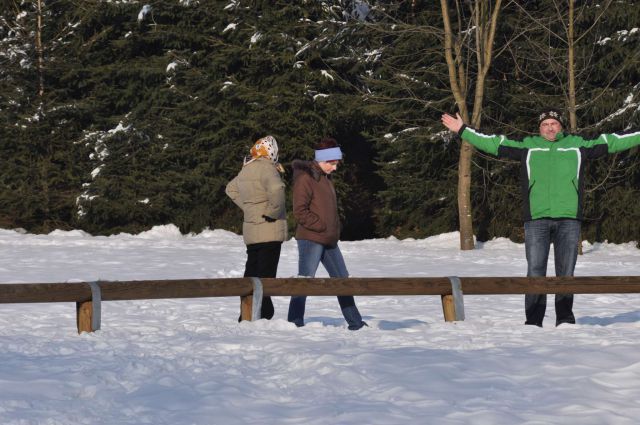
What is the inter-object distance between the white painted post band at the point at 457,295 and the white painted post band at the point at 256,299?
1.69 m

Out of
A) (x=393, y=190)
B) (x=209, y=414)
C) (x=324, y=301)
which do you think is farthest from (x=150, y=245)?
(x=209, y=414)

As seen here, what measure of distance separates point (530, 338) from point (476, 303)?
14.6ft

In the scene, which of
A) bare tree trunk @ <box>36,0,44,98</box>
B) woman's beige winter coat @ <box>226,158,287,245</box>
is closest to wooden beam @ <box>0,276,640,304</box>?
woman's beige winter coat @ <box>226,158,287,245</box>

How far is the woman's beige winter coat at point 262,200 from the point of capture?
9383 millimetres

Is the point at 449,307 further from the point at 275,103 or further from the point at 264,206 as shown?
the point at 275,103

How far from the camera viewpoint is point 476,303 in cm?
1268

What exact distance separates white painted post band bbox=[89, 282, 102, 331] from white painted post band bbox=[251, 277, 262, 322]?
1.30m

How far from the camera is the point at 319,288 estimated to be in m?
8.66

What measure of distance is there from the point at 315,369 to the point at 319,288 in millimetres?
1878

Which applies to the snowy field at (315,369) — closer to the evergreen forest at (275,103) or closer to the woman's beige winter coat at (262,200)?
the woman's beige winter coat at (262,200)

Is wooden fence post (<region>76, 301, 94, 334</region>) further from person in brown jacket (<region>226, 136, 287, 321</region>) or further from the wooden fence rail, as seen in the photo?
person in brown jacket (<region>226, 136, 287, 321</region>)

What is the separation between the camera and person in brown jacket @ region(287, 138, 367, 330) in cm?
903

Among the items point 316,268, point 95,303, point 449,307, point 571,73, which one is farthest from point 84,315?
point 571,73

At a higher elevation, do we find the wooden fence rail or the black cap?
the black cap
